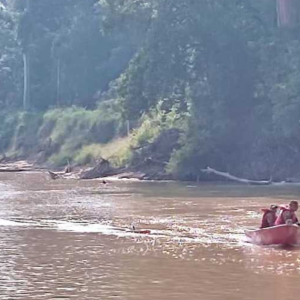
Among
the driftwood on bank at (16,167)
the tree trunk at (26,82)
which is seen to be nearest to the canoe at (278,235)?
the driftwood on bank at (16,167)

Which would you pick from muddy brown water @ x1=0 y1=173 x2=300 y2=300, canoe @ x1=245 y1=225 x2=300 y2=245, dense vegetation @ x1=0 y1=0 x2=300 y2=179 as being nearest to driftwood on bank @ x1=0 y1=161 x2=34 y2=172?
dense vegetation @ x1=0 y1=0 x2=300 y2=179

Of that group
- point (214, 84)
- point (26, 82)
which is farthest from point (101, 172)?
point (26, 82)

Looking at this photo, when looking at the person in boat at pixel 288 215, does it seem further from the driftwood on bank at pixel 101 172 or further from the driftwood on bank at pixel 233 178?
the driftwood on bank at pixel 101 172

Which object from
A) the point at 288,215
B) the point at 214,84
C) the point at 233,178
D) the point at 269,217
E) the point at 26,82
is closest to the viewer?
the point at 288,215

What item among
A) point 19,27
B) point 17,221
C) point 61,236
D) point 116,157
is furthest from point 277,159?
point 19,27

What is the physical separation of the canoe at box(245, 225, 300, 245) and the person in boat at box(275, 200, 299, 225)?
1.32ft

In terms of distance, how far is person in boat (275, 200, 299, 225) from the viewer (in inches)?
890

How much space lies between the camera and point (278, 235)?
73.0 ft

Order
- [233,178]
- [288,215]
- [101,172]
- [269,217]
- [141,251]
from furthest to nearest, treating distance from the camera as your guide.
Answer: [101,172] < [233,178] < [269,217] < [288,215] < [141,251]

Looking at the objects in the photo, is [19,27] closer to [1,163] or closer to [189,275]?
[1,163]

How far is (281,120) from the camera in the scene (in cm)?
4528

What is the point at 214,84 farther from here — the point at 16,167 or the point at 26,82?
the point at 26,82

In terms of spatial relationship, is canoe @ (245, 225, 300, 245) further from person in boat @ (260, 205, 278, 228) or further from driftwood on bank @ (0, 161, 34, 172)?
driftwood on bank @ (0, 161, 34, 172)

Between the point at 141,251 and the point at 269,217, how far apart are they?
10.7ft
